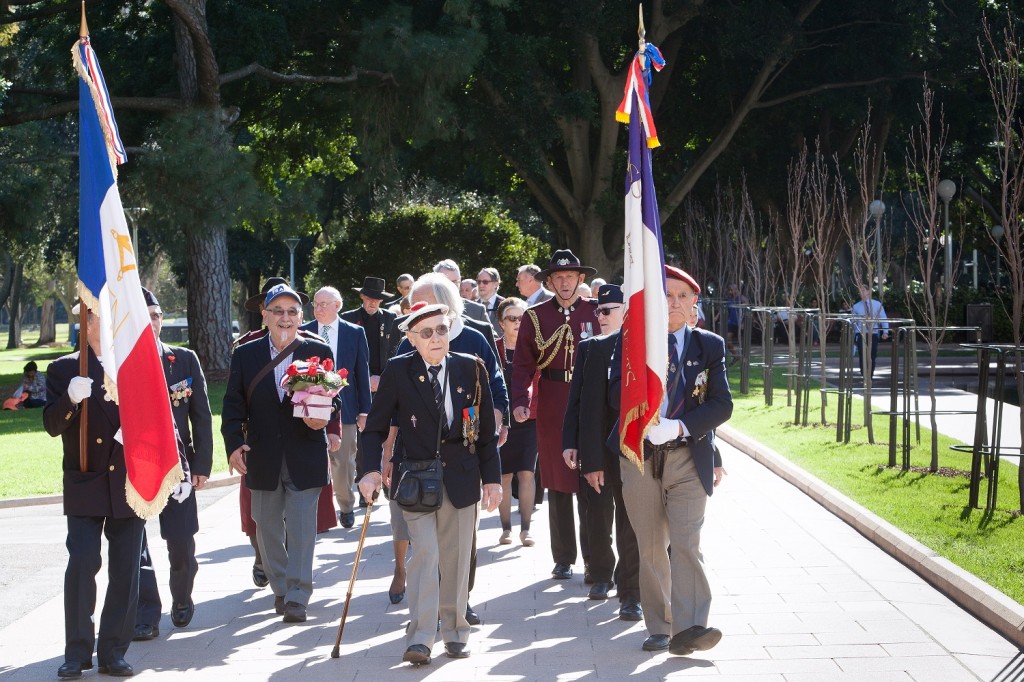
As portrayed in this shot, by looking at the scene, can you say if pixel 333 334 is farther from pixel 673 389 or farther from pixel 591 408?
pixel 673 389

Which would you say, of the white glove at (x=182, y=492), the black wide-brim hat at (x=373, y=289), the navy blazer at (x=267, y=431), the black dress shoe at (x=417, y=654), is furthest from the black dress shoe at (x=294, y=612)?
the black wide-brim hat at (x=373, y=289)

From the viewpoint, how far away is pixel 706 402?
7.23m

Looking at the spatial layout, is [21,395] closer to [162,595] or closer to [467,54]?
[467,54]

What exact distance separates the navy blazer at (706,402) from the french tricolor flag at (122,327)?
2.68 m

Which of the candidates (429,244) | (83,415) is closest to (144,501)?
(83,415)

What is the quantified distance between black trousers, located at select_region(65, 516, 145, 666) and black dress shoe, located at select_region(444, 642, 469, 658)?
1.64 metres

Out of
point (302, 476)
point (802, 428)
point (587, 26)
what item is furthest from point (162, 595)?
point (587, 26)

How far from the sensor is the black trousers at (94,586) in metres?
6.89

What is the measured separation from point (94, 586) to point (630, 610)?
10.1 feet

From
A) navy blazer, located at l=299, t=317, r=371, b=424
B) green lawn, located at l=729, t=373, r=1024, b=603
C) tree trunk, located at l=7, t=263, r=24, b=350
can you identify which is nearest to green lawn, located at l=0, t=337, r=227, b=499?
navy blazer, located at l=299, t=317, r=371, b=424

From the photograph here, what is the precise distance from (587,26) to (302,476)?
991 inches

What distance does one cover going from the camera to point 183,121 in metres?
23.1

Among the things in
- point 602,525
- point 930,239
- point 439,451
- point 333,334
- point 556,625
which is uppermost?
point 930,239

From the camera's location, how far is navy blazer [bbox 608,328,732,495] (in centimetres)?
713
